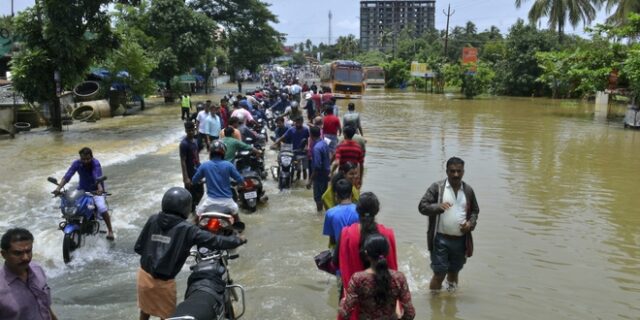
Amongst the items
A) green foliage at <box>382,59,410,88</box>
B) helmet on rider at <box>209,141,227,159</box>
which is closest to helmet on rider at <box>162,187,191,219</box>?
helmet on rider at <box>209,141,227,159</box>

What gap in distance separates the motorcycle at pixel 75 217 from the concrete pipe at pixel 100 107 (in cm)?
2025

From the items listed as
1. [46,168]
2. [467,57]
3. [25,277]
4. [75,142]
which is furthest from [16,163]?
[467,57]

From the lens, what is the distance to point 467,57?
173 ft

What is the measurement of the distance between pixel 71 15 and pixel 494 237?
17.8 m

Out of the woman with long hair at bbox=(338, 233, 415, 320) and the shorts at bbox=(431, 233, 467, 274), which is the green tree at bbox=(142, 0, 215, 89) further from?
the woman with long hair at bbox=(338, 233, 415, 320)

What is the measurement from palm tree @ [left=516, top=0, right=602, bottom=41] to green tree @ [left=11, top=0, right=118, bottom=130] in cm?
3916

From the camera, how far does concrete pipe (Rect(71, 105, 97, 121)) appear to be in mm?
25758

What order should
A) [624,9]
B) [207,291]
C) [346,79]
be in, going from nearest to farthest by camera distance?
[207,291] < [624,9] < [346,79]

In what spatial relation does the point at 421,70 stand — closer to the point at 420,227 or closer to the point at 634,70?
the point at 634,70

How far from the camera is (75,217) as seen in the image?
714 centimetres

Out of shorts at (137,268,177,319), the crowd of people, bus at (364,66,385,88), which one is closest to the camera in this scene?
the crowd of people

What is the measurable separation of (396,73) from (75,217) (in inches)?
2383

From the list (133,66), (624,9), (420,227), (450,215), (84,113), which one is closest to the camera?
(450,215)

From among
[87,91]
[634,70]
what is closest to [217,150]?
[634,70]
